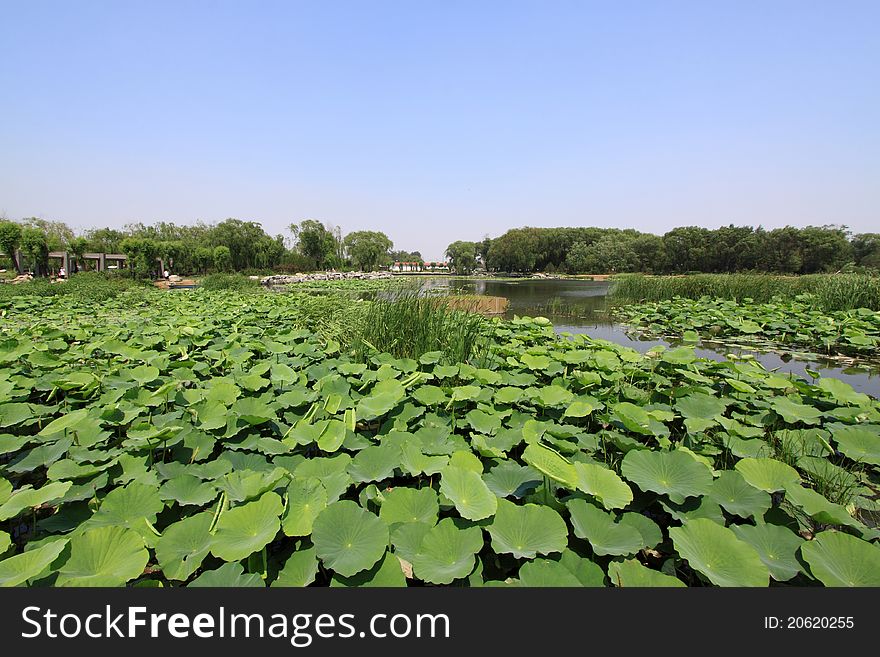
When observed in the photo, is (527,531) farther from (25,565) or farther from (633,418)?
(25,565)

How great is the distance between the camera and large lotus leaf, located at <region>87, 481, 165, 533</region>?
119 centimetres

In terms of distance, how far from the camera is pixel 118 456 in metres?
1.56

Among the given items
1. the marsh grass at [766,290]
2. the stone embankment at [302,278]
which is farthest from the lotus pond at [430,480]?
the stone embankment at [302,278]

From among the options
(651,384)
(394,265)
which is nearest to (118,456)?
(651,384)

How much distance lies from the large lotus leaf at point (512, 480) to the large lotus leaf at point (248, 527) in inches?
27.4

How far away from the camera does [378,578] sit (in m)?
0.97

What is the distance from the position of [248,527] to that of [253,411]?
94cm

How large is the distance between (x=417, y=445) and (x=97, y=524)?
105 cm

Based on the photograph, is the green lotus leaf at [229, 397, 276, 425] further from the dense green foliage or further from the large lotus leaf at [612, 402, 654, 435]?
the dense green foliage

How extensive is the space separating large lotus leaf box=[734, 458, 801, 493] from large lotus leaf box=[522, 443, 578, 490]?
609mm

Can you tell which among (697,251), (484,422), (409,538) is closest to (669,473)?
(484,422)

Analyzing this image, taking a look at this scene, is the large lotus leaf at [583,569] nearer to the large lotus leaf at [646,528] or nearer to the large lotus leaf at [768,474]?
the large lotus leaf at [646,528]

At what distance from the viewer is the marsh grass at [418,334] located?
11.5 feet
